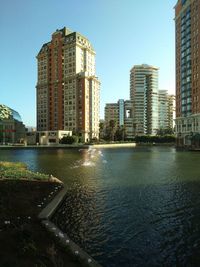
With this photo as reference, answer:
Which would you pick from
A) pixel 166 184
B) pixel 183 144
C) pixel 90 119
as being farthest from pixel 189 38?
pixel 166 184

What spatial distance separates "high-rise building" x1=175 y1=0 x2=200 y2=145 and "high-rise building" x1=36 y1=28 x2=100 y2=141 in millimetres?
57235

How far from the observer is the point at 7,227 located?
12.9m

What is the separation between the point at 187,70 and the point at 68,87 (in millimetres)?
78131

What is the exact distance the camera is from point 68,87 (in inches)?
7032

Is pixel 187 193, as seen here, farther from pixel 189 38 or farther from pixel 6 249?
pixel 189 38

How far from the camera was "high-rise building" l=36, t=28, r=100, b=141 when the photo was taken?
567 ft

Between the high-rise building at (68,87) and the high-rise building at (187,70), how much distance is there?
57235 mm

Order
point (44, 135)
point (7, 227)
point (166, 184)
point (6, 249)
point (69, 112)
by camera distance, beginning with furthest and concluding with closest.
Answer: point (69, 112) → point (44, 135) → point (166, 184) → point (7, 227) → point (6, 249)

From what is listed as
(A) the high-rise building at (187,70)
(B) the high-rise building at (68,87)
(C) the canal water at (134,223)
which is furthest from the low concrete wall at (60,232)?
(B) the high-rise building at (68,87)

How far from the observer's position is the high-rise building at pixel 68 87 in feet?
567

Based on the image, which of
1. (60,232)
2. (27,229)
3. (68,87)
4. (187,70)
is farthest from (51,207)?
(68,87)

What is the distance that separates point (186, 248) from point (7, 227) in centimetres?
853

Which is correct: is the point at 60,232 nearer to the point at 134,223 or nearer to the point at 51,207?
the point at 51,207

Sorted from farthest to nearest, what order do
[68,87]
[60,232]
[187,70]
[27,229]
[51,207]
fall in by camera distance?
[68,87] → [187,70] → [51,207] → [27,229] → [60,232]
